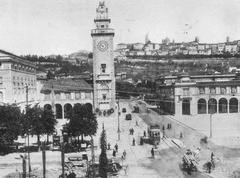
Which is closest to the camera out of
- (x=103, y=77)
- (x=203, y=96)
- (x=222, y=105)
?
(x=203, y=96)

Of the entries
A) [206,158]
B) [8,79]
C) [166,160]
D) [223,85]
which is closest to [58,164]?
[166,160]

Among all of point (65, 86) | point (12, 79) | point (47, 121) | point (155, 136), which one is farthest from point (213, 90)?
point (47, 121)

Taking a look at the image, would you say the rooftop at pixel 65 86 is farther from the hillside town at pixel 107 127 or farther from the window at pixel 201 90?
the window at pixel 201 90

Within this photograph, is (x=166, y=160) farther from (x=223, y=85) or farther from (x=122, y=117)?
(x=223, y=85)

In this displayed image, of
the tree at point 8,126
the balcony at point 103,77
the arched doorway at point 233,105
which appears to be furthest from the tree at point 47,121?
the arched doorway at point 233,105

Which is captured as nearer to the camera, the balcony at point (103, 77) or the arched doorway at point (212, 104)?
the arched doorway at point (212, 104)

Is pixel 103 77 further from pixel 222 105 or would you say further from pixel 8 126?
pixel 8 126

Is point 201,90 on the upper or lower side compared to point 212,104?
upper
